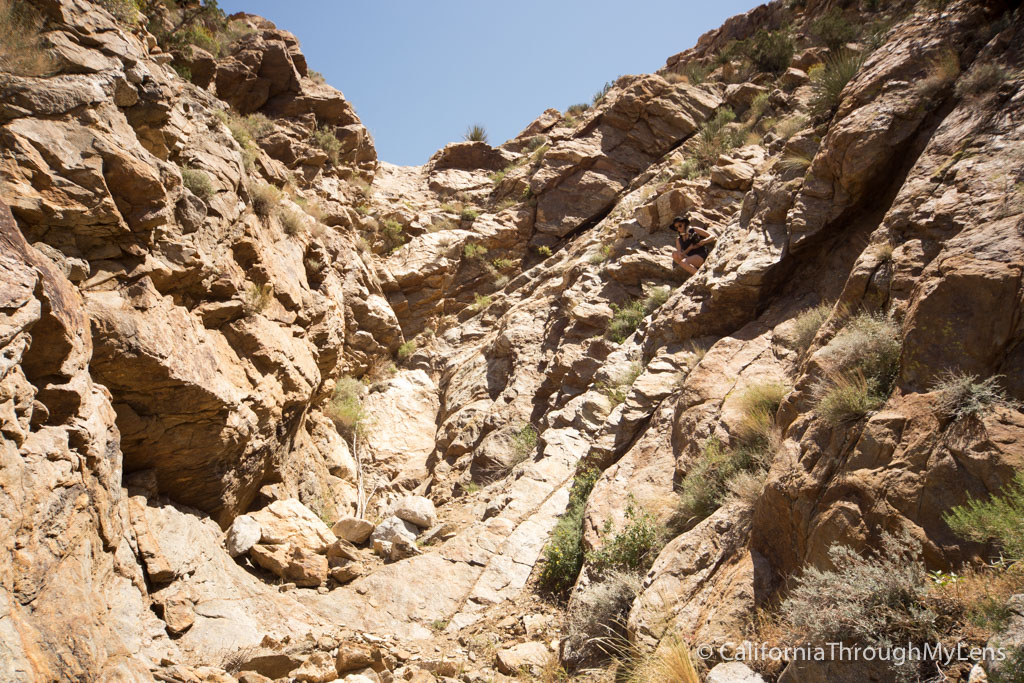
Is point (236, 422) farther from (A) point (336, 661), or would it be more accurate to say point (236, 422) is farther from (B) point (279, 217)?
(B) point (279, 217)

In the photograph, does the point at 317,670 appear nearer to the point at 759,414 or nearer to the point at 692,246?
the point at 759,414

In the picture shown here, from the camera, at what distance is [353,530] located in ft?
28.4

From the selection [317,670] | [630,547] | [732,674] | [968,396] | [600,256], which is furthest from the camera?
[600,256]

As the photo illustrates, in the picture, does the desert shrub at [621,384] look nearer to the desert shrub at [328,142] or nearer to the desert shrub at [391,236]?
the desert shrub at [391,236]

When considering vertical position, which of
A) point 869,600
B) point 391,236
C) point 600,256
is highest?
point 391,236

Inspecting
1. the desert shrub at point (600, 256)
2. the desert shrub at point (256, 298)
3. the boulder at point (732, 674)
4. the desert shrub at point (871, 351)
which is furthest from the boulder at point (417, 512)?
the desert shrub at point (600, 256)

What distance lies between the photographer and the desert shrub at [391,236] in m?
17.0

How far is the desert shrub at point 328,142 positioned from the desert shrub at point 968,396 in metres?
16.5

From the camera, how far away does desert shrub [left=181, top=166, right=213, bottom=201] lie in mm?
8484

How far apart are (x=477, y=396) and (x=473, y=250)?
5810 mm

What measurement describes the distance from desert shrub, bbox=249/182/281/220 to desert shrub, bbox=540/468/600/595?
25.9 ft

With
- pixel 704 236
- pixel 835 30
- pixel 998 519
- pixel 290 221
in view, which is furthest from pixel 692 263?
pixel 835 30

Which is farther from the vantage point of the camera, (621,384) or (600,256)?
(600,256)

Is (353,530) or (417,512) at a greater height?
(417,512)
